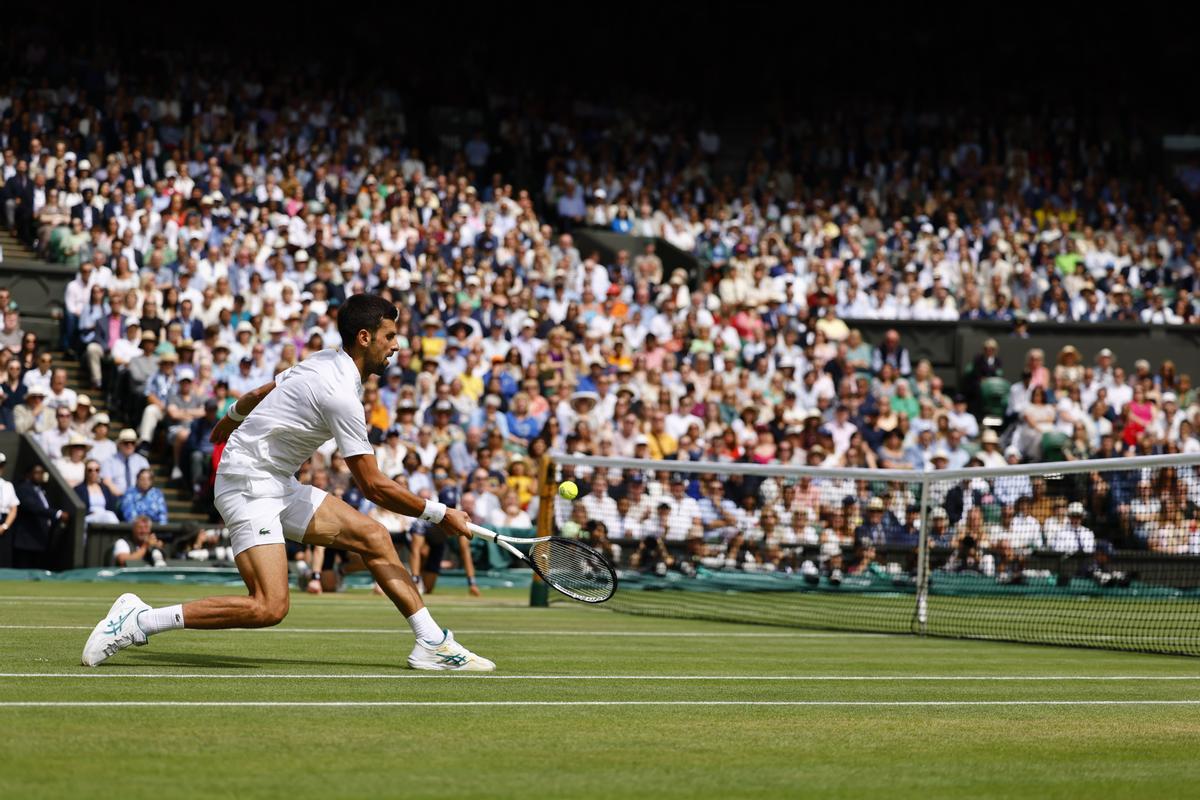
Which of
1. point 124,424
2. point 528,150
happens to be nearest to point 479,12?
point 528,150

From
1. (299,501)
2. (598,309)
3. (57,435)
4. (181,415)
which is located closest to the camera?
(299,501)

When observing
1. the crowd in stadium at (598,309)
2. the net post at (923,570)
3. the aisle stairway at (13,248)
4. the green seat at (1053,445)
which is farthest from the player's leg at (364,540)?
the green seat at (1053,445)

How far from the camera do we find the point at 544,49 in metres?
43.6

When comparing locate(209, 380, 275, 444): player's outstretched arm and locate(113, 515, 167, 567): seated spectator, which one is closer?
locate(209, 380, 275, 444): player's outstretched arm

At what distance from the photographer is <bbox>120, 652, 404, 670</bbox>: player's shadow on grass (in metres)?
9.95

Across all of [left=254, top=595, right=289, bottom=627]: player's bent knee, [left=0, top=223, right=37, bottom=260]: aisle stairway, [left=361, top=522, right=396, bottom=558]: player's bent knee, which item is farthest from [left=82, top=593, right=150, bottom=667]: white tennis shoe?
[left=0, top=223, right=37, bottom=260]: aisle stairway

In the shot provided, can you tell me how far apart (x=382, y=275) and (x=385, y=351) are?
18.5 meters

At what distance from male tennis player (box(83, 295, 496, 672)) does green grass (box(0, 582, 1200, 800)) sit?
297 millimetres

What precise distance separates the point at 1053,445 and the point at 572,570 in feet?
62.0

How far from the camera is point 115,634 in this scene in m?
9.52

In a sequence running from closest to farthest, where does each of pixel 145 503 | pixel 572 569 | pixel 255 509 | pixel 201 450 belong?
pixel 255 509 < pixel 572 569 < pixel 145 503 < pixel 201 450

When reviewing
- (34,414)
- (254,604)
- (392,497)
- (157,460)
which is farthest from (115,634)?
(157,460)

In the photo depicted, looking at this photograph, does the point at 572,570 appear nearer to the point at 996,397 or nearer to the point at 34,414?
the point at 34,414

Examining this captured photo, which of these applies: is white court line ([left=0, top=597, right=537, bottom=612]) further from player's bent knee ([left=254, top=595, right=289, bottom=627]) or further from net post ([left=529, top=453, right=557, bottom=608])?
player's bent knee ([left=254, top=595, right=289, bottom=627])
